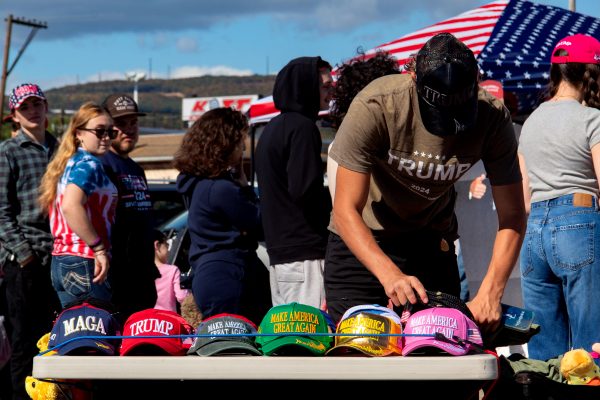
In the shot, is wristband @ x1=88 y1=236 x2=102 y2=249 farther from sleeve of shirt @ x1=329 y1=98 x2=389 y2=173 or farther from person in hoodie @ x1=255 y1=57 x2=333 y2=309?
sleeve of shirt @ x1=329 y1=98 x2=389 y2=173

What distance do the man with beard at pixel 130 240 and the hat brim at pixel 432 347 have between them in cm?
318

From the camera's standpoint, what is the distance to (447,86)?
2992 millimetres

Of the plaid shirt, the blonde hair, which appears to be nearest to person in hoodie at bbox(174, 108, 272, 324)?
the blonde hair

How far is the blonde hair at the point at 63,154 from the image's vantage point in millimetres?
5496

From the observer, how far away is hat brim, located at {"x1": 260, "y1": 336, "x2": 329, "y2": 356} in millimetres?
2666

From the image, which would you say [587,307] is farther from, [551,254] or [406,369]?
[406,369]

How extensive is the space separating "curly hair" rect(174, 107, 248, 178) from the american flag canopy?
7.55 ft

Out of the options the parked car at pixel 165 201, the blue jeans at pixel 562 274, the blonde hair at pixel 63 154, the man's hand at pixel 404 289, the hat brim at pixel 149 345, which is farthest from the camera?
the parked car at pixel 165 201

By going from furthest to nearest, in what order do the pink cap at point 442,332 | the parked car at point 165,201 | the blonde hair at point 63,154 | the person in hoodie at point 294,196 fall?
the parked car at point 165,201, the blonde hair at point 63,154, the person in hoodie at point 294,196, the pink cap at point 442,332

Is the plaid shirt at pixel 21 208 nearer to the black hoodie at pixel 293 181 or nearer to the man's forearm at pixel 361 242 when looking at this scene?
the black hoodie at pixel 293 181

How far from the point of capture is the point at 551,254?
4852mm

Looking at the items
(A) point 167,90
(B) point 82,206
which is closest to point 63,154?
(B) point 82,206

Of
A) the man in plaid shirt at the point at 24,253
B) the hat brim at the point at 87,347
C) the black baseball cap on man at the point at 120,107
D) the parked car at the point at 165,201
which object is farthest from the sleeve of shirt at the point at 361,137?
the parked car at the point at 165,201

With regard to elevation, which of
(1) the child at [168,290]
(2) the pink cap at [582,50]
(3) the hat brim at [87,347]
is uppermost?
(2) the pink cap at [582,50]
